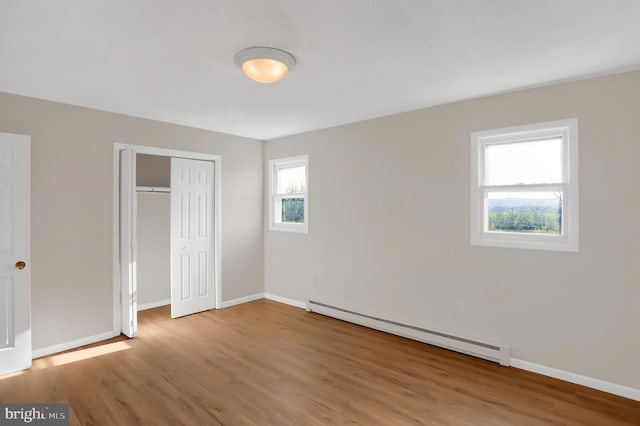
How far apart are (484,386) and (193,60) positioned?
3.48 meters

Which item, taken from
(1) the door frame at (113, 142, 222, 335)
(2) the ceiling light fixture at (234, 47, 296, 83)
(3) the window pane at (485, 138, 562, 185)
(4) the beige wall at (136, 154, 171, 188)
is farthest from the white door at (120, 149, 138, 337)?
(3) the window pane at (485, 138, 562, 185)

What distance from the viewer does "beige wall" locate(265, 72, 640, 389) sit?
9.35 ft

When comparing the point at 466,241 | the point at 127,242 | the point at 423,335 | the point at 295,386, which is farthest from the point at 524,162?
the point at 127,242

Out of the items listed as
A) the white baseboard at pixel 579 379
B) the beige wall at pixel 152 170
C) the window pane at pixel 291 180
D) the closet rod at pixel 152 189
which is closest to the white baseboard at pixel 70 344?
the closet rod at pixel 152 189

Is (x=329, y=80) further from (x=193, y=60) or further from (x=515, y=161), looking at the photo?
(x=515, y=161)

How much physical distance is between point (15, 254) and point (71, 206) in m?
0.69

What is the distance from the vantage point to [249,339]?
4000 millimetres

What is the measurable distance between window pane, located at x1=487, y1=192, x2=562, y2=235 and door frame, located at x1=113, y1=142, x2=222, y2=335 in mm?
3625

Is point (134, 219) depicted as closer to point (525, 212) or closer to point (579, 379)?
point (525, 212)

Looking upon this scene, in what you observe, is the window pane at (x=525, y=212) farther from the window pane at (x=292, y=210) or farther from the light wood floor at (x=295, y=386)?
the window pane at (x=292, y=210)

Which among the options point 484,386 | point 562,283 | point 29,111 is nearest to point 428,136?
point 562,283

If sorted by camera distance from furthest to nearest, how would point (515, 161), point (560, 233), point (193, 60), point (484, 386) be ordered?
1. point (515, 161)
2. point (560, 233)
3. point (484, 386)
4. point (193, 60)

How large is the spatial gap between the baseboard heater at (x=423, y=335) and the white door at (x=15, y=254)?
3.18 metres

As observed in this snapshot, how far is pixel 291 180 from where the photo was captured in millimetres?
5559
